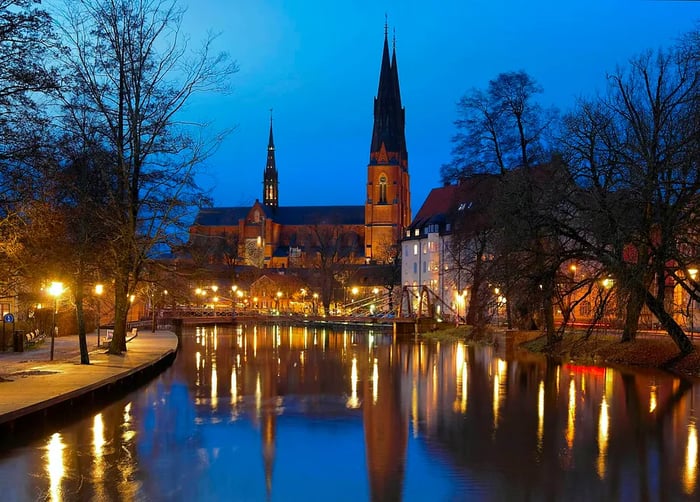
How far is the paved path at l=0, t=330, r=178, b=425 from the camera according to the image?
50.2 ft

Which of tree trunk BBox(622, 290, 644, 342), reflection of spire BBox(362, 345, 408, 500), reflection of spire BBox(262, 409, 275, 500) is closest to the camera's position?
reflection of spire BBox(362, 345, 408, 500)

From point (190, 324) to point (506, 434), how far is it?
203 ft

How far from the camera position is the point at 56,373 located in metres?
20.6

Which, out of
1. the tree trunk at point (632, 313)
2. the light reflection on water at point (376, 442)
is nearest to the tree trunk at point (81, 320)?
the light reflection on water at point (376, 442)

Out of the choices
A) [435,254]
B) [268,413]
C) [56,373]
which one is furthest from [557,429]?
[435,254]

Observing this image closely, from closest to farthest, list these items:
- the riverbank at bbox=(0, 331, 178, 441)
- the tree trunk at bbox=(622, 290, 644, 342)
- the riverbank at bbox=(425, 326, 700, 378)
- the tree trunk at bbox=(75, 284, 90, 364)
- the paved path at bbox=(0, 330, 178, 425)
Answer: the riverbank at bbox=(0, 331, 178, 441) < the paved path at bbox=(0, 330, 178, 425) < the tree trunk at bbox=(75, 284, 90, 364) < the tree trunk at bbox=(622, 290, 644, 342) < the riverbank at bbox=(425, 326, 700, 378)

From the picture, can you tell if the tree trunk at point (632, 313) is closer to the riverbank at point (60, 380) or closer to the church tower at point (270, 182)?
the riverbank at point (60, 380)

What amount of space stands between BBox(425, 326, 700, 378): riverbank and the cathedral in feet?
179

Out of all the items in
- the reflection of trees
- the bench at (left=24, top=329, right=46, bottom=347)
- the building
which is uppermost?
the building

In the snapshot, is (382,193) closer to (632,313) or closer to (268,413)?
(632,313)

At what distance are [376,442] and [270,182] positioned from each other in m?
149

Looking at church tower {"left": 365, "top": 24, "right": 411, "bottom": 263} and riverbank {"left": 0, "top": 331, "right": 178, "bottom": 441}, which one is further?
church tower {"left": 365, "top": 24, "right": 411, "bottom": 263}

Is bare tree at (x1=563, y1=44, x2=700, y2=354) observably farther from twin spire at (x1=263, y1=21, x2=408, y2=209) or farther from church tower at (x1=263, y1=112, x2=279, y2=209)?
church tower at (x1=263, y1=112, x2=279, y2=209)

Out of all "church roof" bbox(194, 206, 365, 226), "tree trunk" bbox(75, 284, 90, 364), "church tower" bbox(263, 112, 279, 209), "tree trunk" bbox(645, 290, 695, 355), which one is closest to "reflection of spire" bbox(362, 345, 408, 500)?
"tree trunk" bbox(75, 284, 90, 364)
